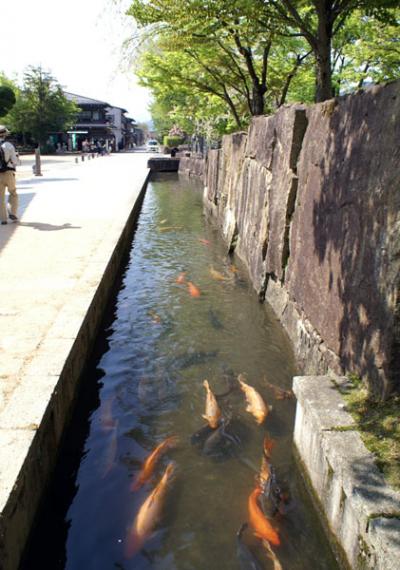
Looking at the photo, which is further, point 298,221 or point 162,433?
point 298,221

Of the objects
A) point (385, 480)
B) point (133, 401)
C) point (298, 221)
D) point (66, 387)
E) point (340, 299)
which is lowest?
point (133, 401)

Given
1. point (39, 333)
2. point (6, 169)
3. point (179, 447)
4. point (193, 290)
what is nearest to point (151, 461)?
point (179, 447)

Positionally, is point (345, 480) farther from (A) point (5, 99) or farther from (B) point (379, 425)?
(A) point (5, 99)

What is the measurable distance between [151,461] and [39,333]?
72.0 inches

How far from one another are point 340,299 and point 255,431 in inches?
63.7

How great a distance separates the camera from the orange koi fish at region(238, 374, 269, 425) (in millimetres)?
5000

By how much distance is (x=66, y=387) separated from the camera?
4.47 meters

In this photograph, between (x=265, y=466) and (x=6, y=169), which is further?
(x=6, y=169)

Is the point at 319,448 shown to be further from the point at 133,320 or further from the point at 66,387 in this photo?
the point at 133,320

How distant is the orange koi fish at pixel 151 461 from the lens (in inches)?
160

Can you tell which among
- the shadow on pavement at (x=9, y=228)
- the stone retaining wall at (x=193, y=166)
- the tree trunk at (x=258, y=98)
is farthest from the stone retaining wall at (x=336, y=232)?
the stone retaining wall at (x=193, y=166)

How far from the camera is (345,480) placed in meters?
2.92

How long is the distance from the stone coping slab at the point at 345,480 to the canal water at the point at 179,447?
345 millimetres

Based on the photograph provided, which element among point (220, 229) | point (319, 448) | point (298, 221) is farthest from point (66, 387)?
point (220, 229)
